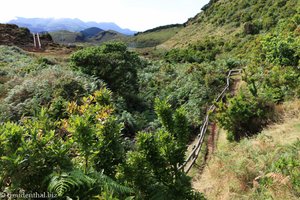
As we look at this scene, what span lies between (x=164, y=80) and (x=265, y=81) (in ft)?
33.5

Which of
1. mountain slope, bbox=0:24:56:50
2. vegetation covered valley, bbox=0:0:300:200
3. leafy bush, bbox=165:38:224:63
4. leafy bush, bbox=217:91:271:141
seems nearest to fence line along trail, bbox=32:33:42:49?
mountain slope, bbox=0:24:56:50

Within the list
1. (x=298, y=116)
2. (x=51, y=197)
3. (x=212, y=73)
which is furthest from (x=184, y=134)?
(x=212, y=73)

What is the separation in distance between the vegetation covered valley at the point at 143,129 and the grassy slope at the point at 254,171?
3 cm

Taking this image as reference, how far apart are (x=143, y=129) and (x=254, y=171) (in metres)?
8.45

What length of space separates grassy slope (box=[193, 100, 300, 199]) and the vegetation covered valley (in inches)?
1.3

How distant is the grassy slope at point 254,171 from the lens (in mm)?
7336

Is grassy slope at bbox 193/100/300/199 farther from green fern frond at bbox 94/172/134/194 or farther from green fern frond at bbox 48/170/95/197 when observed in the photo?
green fern frond at bbox 48/170/95/197

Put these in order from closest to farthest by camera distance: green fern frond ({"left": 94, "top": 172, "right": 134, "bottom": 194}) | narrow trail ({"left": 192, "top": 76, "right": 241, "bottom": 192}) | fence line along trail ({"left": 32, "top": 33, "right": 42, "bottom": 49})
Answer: green fern frond ({"left": 94, "top": 172, "right": 134, "bottom": 194})
narrow trail ({"left": 192, "top": 76, "right": 241, "bottom": 192})
fence line along trail ({"left": 32, "top": 33, "right": 42, "bottom": 49})

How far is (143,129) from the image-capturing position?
16.5 metres

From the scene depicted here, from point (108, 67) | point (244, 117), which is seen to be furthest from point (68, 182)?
point (108, 67)

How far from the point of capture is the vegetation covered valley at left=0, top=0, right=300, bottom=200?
4.56m

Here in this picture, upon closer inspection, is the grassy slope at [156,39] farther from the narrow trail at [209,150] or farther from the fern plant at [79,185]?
the fern plant at [79,185]

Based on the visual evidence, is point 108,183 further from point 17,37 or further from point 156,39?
point 156,39

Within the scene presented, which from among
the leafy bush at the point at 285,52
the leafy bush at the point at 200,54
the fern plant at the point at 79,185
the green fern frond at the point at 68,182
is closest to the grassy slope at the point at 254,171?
the fern plant at the point at 79,185
